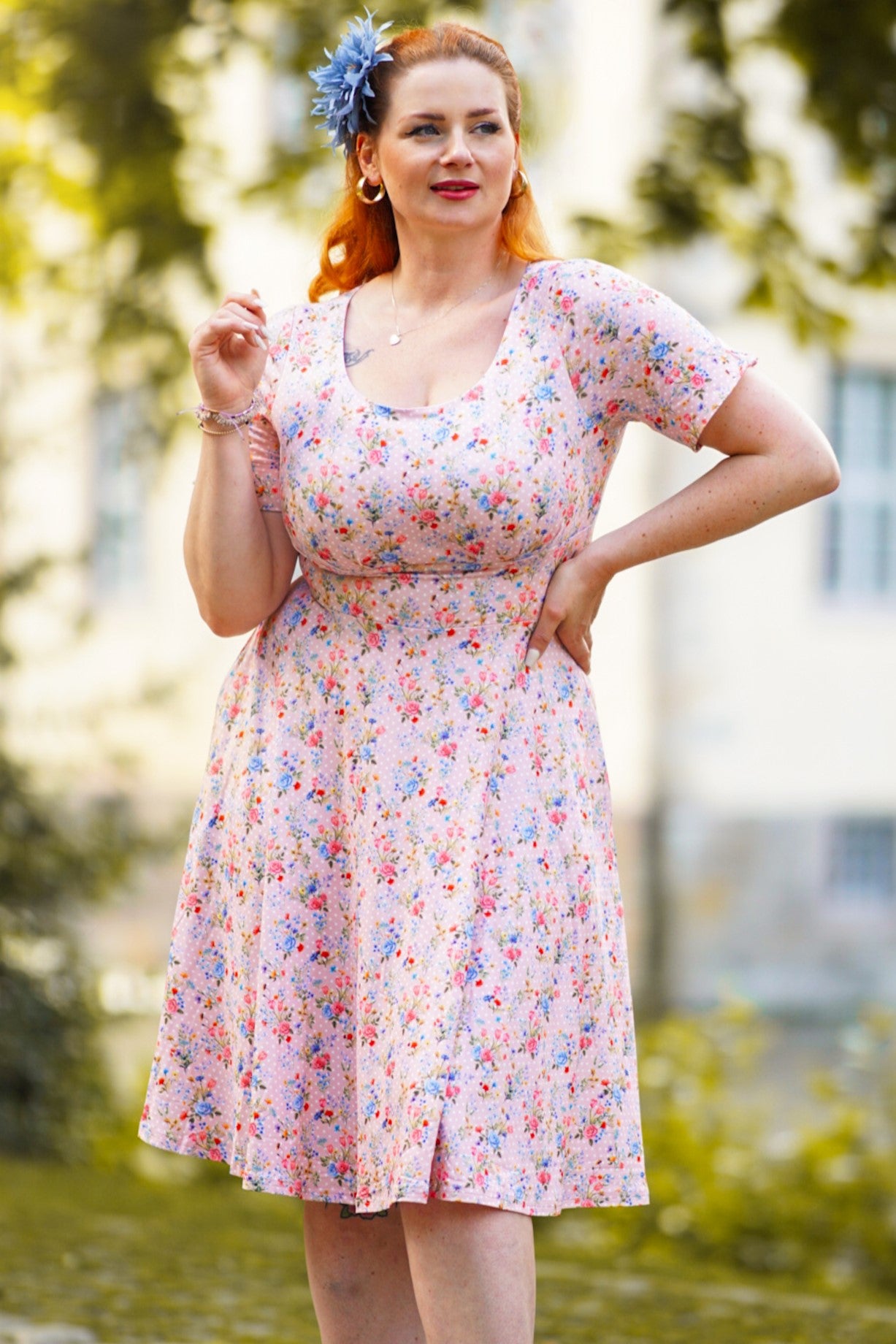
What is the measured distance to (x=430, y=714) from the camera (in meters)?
2.33

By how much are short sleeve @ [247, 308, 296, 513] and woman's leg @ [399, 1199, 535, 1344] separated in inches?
36.3

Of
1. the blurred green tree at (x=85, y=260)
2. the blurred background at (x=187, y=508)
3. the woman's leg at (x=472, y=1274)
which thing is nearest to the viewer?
the woman's leg at (x=472, y=1274)

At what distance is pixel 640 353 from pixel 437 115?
1.30ft

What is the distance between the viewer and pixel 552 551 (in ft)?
7.89

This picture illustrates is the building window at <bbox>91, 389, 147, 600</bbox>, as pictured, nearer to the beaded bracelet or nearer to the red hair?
the red hair

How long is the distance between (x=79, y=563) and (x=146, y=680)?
17.1 inches

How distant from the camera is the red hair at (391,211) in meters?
2.42

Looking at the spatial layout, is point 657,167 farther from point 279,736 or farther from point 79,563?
point 279,736

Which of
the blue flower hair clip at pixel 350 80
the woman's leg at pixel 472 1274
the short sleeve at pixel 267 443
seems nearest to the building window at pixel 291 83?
the blue flower hair clip at pixel 350 80

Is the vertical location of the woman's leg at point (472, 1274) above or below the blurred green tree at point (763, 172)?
below

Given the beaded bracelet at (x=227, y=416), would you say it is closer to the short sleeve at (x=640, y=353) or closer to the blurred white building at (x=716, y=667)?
the short sleeve at (x=640, y=353)

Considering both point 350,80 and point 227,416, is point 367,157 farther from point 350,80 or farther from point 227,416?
point 227,416

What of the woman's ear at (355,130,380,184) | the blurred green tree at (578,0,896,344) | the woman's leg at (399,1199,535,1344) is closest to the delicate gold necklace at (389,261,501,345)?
the woman's ear at (355,130,380,184)

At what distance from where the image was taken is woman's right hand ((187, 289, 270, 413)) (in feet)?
7.83
